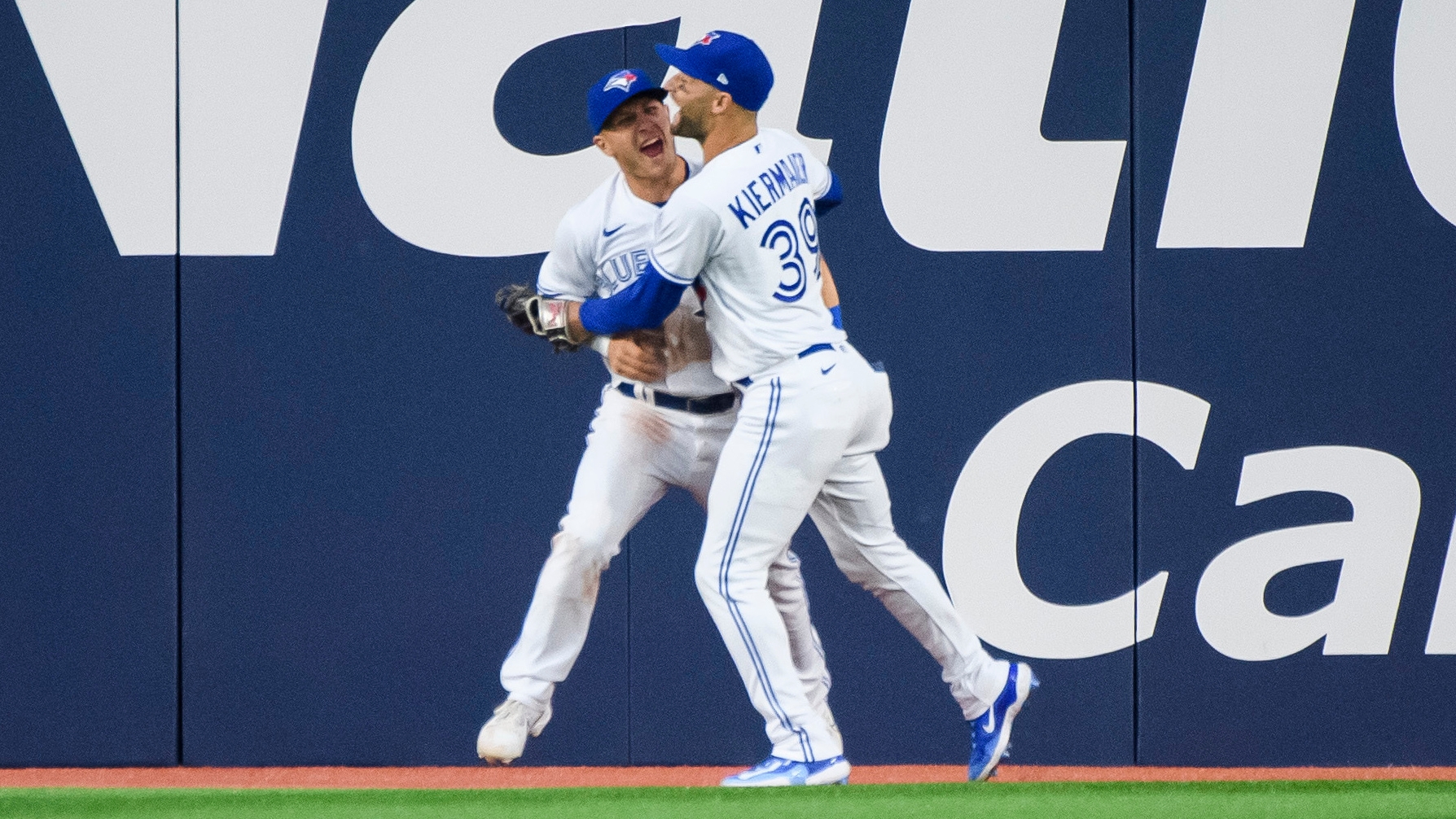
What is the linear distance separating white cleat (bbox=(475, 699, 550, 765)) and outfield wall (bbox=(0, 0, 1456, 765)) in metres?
0.94

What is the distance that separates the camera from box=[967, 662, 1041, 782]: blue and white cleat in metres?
4.30

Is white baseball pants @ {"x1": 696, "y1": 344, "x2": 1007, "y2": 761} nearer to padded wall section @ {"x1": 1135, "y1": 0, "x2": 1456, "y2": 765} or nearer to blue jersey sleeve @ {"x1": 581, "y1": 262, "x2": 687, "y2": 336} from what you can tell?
blue jersey sleeve @ {"x1": 581, "y1": 262, "x2": 687, "y2": 336}

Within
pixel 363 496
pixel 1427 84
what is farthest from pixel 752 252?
pixel 1427 84

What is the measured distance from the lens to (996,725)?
4.30 metres

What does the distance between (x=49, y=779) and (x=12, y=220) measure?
71.2 inches

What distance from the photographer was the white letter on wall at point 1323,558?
513 cm

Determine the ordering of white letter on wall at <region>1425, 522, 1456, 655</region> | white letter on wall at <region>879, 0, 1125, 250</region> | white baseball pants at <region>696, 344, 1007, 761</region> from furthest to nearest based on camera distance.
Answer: white letter on wall at <region>1425, 522, 1456, 655</region> → white letter on wall at <region>879, 0, 1125, 250</region> → white baseball pants at <region>696, 344, 1007, 761</region>

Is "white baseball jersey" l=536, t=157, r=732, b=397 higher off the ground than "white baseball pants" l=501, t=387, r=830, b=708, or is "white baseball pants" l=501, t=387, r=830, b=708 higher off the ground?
"white baseball jersey" l=536, t=157, r=732, b=397

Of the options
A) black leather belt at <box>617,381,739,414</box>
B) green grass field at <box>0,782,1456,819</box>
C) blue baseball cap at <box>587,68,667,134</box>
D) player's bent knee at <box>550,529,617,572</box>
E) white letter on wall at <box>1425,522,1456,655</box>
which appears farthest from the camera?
white letter on wall at <box>1425,522,1456,655</box>

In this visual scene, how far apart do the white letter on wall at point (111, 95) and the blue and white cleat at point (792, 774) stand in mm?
2705

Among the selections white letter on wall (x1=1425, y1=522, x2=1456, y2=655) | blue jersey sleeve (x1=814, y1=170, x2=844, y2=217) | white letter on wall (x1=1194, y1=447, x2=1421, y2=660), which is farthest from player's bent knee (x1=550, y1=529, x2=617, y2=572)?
white letter on wall (x1=1425, y1=522, x2=1456, y2=655)

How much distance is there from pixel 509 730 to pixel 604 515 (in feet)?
2.03

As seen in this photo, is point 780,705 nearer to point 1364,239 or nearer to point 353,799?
point 353,799

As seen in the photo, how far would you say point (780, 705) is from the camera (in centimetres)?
392
